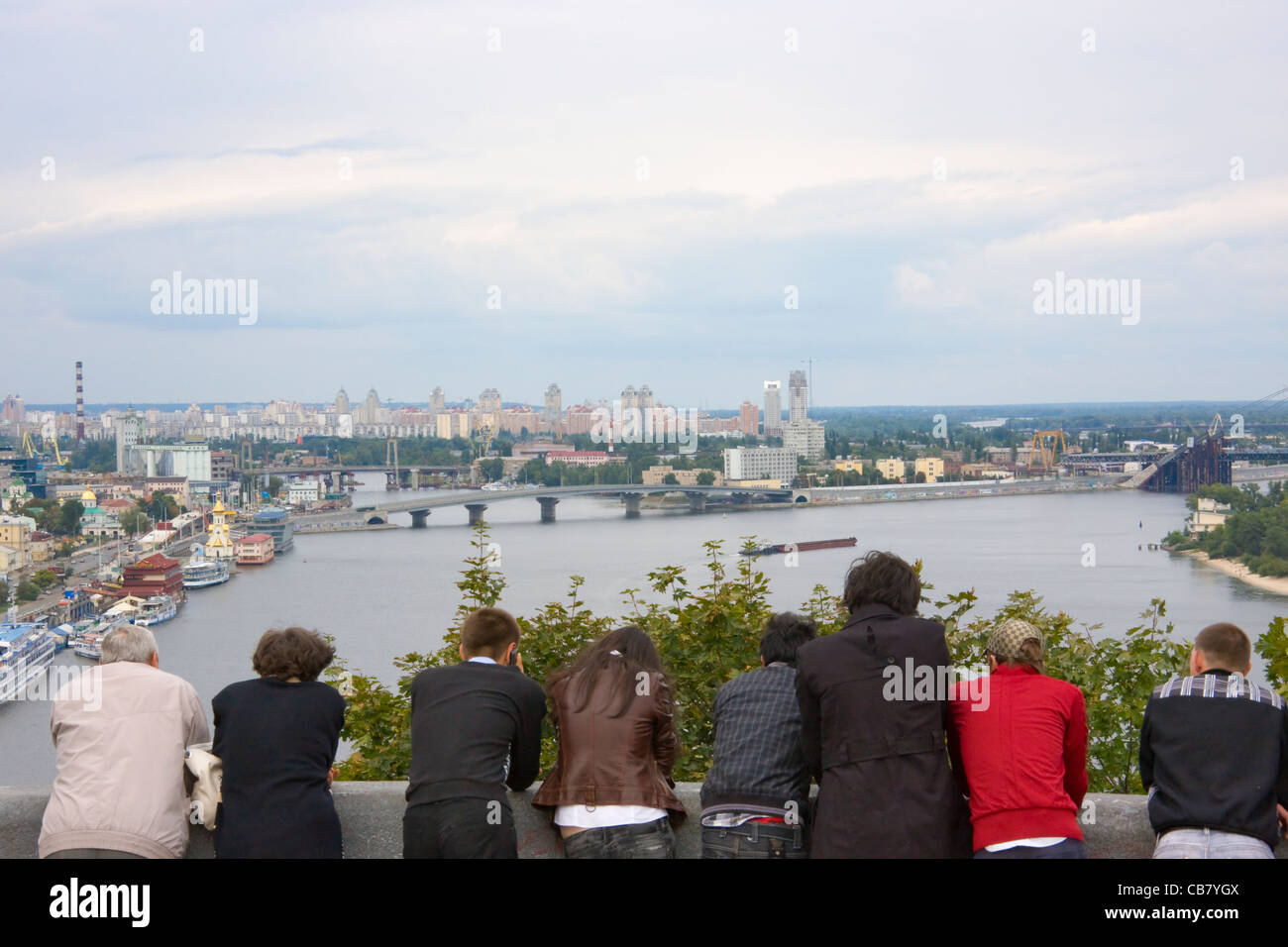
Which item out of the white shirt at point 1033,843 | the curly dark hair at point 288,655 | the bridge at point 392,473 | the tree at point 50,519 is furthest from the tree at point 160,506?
the white shirt at point 1033,843

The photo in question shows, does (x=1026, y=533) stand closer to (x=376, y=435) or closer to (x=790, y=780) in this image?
(x=790, y=780)

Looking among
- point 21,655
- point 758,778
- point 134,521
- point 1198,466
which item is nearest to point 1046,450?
point 1198,466

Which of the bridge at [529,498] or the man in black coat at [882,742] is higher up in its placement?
the man in black coat at [882,742]

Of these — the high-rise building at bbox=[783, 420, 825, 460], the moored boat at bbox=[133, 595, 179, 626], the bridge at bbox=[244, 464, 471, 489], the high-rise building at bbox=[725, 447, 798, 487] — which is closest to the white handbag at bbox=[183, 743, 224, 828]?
the moored boat at bbox=[133, 595, 179, 626]

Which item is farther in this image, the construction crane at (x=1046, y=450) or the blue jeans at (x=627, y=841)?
the construction crane at (x=1046, y=450)

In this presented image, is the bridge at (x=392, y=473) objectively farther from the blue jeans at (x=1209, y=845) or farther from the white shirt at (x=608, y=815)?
the blue jeans at (x=1209, y=845)

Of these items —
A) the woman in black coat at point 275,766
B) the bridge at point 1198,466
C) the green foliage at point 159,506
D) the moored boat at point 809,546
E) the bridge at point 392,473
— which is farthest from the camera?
the bridge at point 392,473

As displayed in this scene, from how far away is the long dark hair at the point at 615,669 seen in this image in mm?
1867

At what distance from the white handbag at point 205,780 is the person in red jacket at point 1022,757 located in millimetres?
1259

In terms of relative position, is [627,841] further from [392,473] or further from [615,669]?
[392,473]

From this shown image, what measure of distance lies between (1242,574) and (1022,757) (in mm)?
20297

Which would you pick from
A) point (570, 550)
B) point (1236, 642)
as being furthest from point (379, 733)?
point (570, 550)

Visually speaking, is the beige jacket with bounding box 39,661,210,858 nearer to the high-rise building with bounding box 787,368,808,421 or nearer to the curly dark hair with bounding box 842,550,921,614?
the curly dark hair with bounding box 842,550,921,614

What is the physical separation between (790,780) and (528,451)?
150 ft
